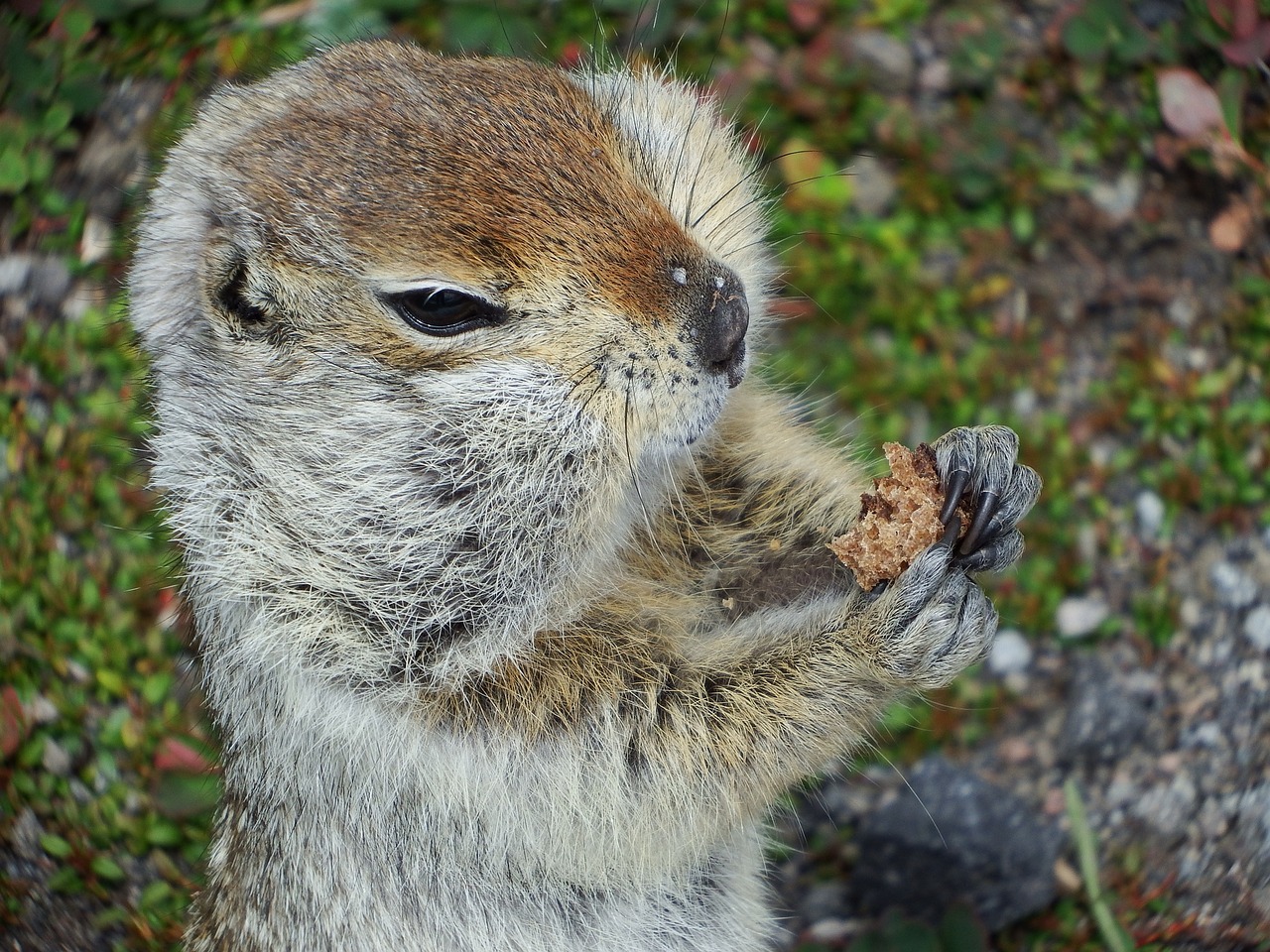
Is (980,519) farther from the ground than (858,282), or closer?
farther from the ground

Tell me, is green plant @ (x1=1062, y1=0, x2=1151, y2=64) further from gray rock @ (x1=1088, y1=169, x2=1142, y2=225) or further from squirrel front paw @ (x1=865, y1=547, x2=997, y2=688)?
squirrel front paw @ (x1=865, y1=547, x2=997, y2=688)

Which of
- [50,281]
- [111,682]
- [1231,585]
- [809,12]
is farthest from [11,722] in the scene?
[1231,585]

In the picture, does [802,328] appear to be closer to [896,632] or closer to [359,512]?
[896,632]

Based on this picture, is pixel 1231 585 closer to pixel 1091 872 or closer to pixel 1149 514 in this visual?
pixel 1149 514

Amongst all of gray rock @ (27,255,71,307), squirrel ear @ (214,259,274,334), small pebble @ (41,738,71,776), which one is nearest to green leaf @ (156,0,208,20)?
gray rock @ (27,255,71,307)

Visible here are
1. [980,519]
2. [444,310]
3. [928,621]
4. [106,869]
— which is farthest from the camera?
[106,869]
